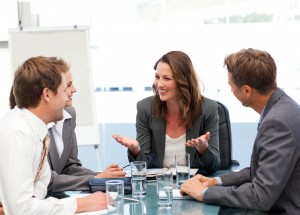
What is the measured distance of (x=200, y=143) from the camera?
2.80m

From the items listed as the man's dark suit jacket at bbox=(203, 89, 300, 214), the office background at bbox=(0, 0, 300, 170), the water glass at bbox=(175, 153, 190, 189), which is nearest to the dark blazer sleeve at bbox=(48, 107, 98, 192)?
the water glass at bbox=(175, 153, 190, 189)

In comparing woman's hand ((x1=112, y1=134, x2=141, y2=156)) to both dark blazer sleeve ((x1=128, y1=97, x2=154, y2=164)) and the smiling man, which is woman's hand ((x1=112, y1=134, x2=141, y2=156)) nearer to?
dark blazer sleeve ((x1=128, y1=97, x2=154, y2=164))

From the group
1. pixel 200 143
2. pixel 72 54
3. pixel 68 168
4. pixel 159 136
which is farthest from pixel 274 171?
pixel 72 54

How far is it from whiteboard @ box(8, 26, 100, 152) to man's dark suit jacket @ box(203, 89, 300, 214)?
2394 mm

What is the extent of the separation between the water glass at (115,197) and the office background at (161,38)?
318 cm

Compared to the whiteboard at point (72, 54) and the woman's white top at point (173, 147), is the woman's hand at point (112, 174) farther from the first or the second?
the whiteboard at point (72, 54)

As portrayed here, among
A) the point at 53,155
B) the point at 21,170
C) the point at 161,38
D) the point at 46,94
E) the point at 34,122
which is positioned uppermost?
the point at 161,38

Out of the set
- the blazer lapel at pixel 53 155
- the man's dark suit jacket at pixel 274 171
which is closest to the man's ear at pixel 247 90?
the man's dark suit jacket at pixel 274 171

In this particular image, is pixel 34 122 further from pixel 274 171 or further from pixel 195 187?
pixel 274 171

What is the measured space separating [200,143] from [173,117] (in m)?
0.50

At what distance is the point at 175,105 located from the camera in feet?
10.8

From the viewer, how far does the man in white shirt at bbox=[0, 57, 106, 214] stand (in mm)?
2029

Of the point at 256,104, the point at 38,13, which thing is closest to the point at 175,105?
the point at 256,104

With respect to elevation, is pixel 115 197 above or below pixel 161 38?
below
